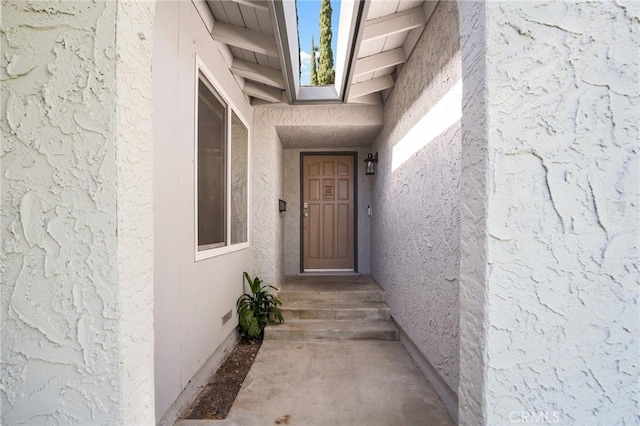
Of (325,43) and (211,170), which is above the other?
(325,43)

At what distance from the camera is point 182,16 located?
2.06m

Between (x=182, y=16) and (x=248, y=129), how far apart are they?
1848 mm

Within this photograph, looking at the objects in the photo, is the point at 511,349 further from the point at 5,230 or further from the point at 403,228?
the point at 403,228

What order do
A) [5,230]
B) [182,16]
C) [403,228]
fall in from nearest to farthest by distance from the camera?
[5,230]
[182,16]
[403,228]

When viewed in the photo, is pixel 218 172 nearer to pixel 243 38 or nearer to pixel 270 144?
pixel 243 38

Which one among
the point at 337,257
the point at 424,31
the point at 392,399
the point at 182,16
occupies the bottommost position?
the point at 392,399

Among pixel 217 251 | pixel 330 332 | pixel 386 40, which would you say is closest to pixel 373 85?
pixel 386 40

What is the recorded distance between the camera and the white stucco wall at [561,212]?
83cm

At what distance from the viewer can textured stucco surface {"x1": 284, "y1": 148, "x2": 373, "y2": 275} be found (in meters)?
5.46

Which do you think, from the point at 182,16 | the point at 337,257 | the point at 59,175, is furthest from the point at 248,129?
the point at 59,175

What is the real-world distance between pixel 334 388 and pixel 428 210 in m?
1.64

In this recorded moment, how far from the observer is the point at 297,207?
5469 millimetres

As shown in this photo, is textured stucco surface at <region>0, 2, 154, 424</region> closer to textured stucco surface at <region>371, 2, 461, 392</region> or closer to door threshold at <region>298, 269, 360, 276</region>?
textured stucco surface at <region>371, 2, 461, 392</region>

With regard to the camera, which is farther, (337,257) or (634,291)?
(337,257)
